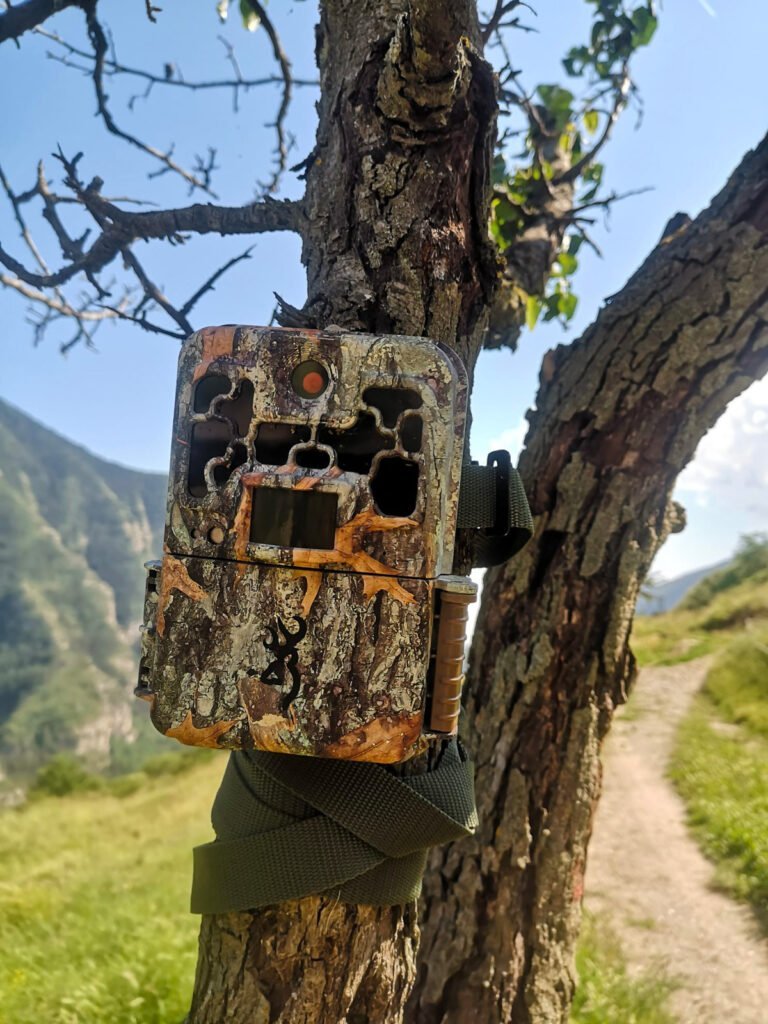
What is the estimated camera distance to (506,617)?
9.58ft

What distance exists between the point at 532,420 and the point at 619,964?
15.2 ft

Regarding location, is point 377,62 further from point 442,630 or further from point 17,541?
point 17,541

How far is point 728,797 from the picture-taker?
852 centimetres

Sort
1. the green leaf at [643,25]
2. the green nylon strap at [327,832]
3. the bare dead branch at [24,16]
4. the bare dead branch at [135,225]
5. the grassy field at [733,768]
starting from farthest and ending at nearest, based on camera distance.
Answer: the grassy field at [733,768]
the green leaf at [643,25]
the bare dead branch at [24,16]
the bare dead branch at [135,225]
the green nylon strap at [327,832]

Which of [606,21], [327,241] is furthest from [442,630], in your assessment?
[606,21]

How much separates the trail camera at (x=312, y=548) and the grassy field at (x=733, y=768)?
246 inches

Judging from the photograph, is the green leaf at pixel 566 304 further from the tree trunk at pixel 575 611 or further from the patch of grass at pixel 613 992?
the patch of grass at pixel 613 992

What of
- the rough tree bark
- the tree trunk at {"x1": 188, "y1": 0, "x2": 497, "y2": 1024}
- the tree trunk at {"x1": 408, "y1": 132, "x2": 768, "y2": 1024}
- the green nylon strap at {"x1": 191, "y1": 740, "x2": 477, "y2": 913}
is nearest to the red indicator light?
the tree trunk at {"x1": 188, "y1": 0, "x2": 497, "y2": 1024}

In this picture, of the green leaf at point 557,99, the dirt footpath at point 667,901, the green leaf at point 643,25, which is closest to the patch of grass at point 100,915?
the dirt footpath at point 667,901

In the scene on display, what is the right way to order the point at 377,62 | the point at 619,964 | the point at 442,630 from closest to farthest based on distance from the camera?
the point at 442,630
the point at 377,62
the point at 619,964

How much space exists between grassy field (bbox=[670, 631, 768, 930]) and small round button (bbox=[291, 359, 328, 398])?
6575 millimetres

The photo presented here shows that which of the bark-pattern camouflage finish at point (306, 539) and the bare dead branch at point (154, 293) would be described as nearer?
the bark-pattern camouflage finish at point (306, 539)

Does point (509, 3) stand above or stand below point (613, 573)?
above

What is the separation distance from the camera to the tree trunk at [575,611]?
2.71 meters
